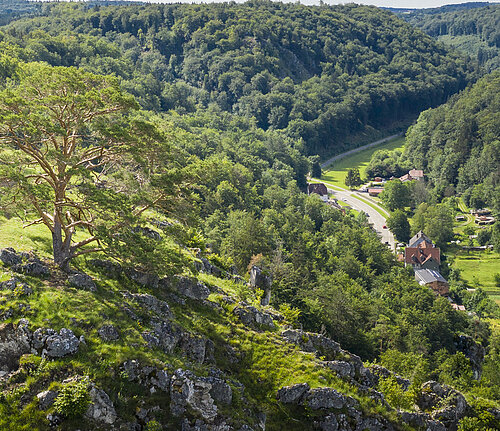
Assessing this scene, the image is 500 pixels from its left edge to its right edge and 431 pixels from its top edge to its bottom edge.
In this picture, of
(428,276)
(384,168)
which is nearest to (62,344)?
(428,276)

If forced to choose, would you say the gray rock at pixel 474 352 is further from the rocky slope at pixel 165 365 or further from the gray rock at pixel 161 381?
the gray rock at pixel 161 381

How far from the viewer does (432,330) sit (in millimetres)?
65312

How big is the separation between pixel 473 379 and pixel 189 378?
34640mm

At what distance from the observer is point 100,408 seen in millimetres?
21297

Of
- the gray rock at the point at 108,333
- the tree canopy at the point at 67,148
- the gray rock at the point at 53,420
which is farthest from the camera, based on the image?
the tree canopy at the point at 67,148

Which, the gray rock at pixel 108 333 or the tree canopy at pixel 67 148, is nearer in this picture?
the gray rock at pixel 108 333

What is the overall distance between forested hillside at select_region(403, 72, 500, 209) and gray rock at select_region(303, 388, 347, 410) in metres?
127

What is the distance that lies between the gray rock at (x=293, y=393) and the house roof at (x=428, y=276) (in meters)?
75.1

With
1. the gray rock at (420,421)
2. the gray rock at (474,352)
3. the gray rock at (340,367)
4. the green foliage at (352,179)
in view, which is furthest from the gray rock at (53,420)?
the green foliage at (352,179)

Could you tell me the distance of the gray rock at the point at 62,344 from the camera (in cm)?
2225

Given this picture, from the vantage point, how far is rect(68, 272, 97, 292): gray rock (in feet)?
87.4

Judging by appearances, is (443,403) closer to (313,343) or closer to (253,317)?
(313,343)

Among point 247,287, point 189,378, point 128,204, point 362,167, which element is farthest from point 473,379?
point 362,167

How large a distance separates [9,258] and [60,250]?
104 inches
